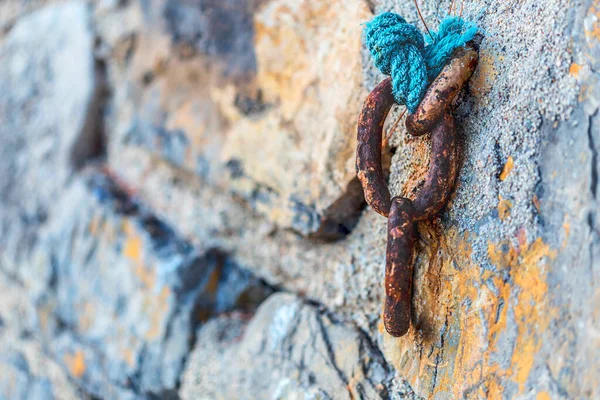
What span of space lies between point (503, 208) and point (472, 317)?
0.12 metres

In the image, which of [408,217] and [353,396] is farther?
[353,396]

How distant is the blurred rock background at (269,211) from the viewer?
0.51 meters

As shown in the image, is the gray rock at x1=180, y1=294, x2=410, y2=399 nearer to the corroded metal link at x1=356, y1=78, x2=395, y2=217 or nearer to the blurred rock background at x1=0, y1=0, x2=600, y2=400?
the blurred rock background at x1=0, y1=0, x2=600, y2=400

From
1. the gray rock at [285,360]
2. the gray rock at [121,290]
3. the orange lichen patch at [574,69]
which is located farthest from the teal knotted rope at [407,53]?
the gray rock at [121,290]

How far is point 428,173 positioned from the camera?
23.1 inches

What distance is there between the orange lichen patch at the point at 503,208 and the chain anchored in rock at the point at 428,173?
0.05 metres

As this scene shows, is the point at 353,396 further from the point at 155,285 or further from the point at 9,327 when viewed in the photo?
the point at 9,327

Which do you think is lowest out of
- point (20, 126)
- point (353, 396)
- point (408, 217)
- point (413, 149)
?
→ point (353, 396)

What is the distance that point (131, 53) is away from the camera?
1.23 meters

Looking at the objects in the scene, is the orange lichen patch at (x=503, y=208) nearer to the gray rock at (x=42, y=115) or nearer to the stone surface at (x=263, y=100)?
the stone surface at (x=263, y=100)

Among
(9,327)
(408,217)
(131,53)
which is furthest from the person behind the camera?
(9,327)

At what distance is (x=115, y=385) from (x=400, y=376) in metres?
0.61

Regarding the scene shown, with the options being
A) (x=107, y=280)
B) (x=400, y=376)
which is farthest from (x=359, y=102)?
(x=107, y=280)

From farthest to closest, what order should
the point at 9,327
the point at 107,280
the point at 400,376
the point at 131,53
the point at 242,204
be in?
the point at 9,327
the point at 131,53
the point at 107,280
the point at 242,204
the point at 400,376
